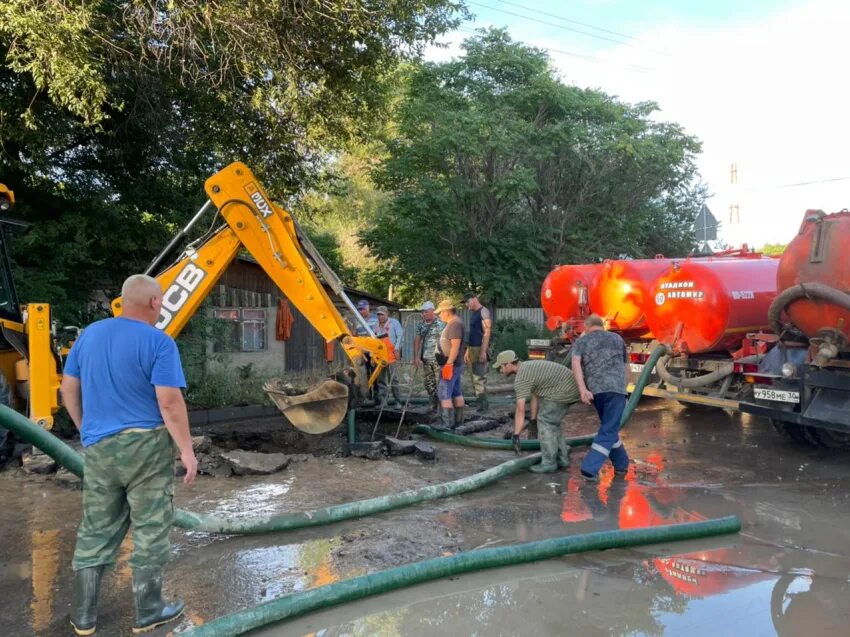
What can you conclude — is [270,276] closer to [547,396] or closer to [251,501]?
[251,501]

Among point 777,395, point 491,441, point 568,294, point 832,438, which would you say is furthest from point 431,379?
point 832,438

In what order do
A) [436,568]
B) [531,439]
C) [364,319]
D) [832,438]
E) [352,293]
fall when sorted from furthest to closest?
1. [352,293]
2. [364,319]
3. [531,439]
4. [832,438]
5. [436,568]

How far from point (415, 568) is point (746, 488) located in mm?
4025

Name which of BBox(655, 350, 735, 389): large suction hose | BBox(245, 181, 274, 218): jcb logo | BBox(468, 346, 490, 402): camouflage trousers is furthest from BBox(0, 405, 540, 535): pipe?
BBox(468, 346, 490, 402): camouflage trousers

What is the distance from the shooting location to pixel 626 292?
1068 cm

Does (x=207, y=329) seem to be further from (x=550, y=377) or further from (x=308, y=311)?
(x=550, y=377)

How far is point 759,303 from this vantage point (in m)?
9.15

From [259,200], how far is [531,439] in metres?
4.07

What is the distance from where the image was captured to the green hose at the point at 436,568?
3509 millimetres

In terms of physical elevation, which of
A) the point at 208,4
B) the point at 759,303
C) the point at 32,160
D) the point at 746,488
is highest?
the point at 208,4

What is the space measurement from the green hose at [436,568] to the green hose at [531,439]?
279 centimetres

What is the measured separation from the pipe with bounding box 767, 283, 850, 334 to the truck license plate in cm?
68

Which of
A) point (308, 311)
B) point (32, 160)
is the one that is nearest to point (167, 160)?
point (32, 160)

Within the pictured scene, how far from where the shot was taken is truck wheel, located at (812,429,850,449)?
806 cm
